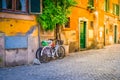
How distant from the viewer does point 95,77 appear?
31.2 ft

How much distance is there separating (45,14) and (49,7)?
0.52 m

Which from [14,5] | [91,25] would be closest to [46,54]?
[14,5]

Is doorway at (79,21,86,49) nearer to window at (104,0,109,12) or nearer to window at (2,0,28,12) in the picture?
window at (104,0,109,12)

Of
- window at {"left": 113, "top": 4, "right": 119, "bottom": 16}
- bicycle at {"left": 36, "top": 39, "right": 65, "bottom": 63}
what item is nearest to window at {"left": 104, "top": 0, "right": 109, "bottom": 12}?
window at {"left": 113, "top": 4, "right": 119, "bottom": 16}

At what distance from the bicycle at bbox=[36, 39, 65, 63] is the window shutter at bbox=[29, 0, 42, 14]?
1643 mm

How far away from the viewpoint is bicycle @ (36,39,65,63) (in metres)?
14.0

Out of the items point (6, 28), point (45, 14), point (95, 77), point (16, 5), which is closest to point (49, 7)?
point (45, 14)

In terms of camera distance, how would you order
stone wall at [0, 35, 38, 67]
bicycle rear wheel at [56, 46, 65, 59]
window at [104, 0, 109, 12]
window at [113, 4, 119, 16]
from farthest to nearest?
window at [113, 4, 119, 16]
window at [104, 0, 109, 12]
bicycle rear wheel at [56, 46, 65, 59]
stone wall at [0, 35, 38, 67]

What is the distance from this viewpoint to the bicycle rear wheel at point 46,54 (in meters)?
14.0

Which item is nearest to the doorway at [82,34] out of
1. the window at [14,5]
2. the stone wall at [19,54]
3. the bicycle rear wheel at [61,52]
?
the bicycle rear wheel at [61,52]

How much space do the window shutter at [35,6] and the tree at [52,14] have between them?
44 cm

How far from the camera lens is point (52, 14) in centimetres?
1516

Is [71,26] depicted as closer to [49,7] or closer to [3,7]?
[49,7]

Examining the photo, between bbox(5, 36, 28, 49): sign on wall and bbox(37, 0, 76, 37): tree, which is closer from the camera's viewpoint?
bbox(5, 36, 28, 49): sign on wall
